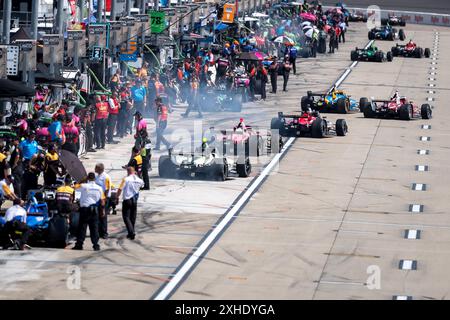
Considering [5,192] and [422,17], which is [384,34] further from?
[5,192]

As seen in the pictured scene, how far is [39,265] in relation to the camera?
2750 centimetres

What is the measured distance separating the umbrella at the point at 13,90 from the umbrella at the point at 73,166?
18.3ft

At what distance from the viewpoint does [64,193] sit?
2944 cm

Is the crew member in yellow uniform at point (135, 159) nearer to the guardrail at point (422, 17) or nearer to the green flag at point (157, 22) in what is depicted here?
the green flag at point (157, 22)

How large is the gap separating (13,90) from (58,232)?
940cm

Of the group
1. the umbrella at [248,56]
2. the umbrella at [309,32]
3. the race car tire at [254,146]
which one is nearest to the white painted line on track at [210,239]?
the race car tire at [254,146]

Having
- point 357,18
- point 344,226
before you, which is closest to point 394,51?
point 357,18

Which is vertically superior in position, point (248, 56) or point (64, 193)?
point (248, 56)

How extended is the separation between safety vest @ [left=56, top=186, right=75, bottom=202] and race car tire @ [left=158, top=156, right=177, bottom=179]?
8143 millimetres

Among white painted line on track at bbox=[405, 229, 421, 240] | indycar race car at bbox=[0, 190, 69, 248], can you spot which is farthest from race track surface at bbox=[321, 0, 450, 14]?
Result: indycar race car at bbox=[0, 190, 69, 248]

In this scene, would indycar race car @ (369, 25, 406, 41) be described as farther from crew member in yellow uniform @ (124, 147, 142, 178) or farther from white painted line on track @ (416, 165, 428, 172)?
crew member in yellow uniform @ (124, 147, 142, 178)

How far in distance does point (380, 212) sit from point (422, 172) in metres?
6.80

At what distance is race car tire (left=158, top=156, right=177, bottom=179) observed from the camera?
37.6 metres
